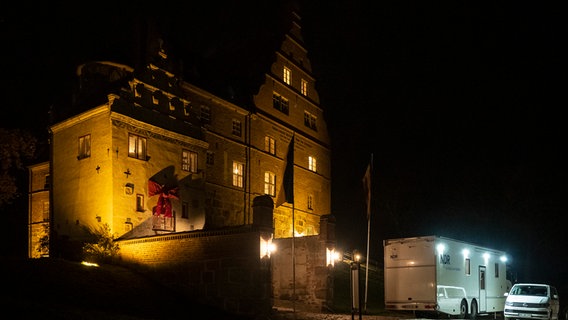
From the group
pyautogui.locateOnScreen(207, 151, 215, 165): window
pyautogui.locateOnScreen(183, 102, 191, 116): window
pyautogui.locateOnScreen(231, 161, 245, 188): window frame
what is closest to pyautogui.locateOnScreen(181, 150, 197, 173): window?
pyautogui.locateOnScreen(183, 102, 191, 116): window

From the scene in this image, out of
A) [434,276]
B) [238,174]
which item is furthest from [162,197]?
[434,276]

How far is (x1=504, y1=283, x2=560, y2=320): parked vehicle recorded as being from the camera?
2528 cm

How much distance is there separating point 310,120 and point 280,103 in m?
4.46

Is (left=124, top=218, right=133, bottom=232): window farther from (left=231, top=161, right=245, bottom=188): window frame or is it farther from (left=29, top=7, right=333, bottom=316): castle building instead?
(left=231, top=161, right=245, bottom=188): window frame

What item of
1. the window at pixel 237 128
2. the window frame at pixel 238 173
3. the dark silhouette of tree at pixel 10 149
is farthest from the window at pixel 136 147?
the window at pixel 237 128

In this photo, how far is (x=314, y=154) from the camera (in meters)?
47.3

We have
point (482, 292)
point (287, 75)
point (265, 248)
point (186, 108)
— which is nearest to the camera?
point (265, 248)

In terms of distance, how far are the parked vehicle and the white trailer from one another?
148 cm

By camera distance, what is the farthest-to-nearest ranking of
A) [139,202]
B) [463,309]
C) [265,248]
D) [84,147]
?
[84,147] < [139,202] < [463,309] < [265,248]

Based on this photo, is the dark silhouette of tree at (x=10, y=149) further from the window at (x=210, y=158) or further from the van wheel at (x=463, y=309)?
the van wheel at (x=463, y=309)

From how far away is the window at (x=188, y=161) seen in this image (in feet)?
107

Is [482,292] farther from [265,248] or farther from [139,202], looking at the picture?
[139,202]

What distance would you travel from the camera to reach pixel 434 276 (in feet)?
76.8

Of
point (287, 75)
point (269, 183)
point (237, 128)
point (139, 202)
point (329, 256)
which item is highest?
point (287, 75)
